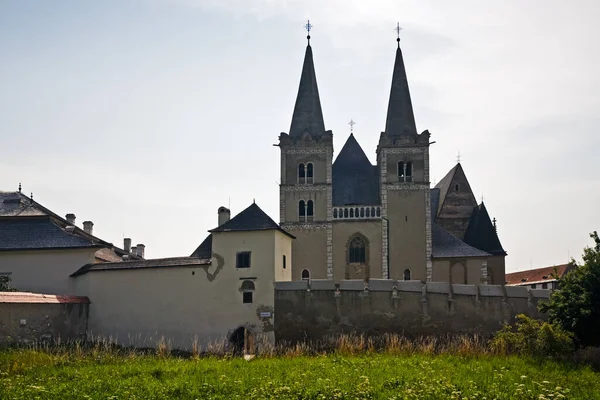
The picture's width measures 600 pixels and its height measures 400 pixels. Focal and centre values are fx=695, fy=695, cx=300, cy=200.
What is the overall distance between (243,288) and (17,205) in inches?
531

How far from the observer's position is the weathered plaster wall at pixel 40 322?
25.7 m

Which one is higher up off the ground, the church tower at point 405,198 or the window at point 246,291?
the church tower at point 405,198

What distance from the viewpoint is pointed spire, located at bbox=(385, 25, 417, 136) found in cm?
4841

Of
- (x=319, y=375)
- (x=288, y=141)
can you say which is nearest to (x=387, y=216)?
(x=288, y=141)

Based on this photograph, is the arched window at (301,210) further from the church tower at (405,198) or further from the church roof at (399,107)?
the church roof at (399,107)

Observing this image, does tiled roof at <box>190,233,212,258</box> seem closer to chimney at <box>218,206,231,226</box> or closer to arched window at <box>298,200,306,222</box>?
chimney at <box>218,206,231,226</box>

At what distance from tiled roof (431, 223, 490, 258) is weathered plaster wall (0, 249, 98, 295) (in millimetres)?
23634

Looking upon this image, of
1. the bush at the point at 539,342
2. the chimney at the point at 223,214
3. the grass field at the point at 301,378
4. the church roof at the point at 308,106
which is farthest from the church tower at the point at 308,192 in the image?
the grass field at the point at 301,378

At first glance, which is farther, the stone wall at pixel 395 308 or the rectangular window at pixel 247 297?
the rectangular window at pixel 247 297

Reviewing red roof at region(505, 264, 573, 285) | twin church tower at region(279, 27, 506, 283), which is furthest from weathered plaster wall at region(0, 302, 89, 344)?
red roof at region(505, 264, 573, 285)

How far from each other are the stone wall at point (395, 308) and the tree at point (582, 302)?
5560 millimetres

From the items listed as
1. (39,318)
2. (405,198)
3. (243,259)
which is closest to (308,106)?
(405,198)

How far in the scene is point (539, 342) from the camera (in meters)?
19.4

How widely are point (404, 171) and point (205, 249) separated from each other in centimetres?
1953
